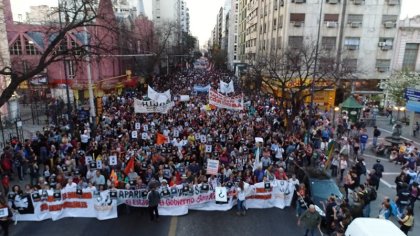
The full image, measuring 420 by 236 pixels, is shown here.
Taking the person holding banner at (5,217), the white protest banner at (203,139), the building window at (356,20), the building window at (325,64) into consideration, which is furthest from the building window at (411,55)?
the person holding banner at (5,217)

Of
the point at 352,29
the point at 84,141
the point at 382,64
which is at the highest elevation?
the point at 352,29

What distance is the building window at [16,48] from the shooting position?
38.3 meters

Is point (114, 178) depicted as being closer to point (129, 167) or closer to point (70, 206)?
point (129, 167)

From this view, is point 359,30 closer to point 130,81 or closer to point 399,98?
point 399,98

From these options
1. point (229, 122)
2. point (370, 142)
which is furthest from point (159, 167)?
point (370, 142)

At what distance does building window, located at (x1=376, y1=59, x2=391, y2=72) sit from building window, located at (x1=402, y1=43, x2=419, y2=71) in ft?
5.60

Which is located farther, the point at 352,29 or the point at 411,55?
the point at 411,55

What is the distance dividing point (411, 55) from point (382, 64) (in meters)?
3.37

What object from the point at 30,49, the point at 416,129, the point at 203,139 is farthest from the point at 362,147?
the point at 30,49

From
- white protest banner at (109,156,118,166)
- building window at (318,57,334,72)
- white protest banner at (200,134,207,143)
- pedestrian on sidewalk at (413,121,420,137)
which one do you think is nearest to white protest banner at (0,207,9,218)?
white protest banner at (109,156,118,166)

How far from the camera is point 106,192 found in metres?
10.9

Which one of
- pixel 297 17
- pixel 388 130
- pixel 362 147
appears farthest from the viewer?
pixel 297 17

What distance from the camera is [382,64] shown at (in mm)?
40594

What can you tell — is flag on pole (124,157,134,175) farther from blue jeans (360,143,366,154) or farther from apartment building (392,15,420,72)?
apartment building (392,15,420,72)
